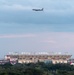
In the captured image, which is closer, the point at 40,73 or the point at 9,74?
the point at 9,74

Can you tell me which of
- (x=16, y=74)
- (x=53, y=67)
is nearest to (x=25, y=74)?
(x=16, y=74)

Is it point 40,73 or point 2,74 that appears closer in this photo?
point 2,74

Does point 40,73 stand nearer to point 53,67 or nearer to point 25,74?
point 25,74

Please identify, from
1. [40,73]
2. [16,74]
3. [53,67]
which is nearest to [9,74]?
[16,74]

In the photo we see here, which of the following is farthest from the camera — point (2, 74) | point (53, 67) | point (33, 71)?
point (53, 67)

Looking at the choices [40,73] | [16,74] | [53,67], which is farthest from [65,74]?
[53,67]

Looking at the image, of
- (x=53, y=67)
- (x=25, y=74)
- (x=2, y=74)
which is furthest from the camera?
(x=53, y=67)

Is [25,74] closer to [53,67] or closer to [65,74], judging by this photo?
[65,74]

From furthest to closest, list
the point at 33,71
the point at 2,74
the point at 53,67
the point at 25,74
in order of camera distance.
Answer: the point at 53,67 < the point at 33,71 < the point at 25,74 < the point at 2,74

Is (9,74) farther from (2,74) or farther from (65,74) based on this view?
(65,74)
